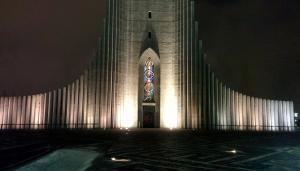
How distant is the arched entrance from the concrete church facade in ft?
0.36

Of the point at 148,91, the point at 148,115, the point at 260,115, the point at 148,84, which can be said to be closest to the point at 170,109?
the point at 148,115

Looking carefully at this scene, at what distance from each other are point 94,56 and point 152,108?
8406 millimetres

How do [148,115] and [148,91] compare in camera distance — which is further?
[148,91]

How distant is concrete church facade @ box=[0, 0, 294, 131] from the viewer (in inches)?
1168

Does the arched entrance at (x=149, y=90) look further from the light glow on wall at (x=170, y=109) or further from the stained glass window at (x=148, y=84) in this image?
the light glow on wall at (x=170, y=109)

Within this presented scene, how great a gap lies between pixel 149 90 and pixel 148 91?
16 cm

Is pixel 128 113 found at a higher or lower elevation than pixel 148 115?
higher

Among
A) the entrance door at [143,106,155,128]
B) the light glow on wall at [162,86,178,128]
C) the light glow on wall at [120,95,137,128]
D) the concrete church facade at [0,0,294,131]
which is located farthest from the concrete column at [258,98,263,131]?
the light glow on wall at [120,95,137,128]

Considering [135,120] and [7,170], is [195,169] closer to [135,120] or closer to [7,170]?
[7,170]

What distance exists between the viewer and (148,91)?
33.3 meters

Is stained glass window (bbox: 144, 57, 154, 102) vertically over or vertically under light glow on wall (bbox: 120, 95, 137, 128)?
over

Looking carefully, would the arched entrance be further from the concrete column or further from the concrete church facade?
the concrete column

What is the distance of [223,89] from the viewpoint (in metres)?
30.2

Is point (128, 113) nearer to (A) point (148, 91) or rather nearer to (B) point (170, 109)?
(A) point (148, 91)
